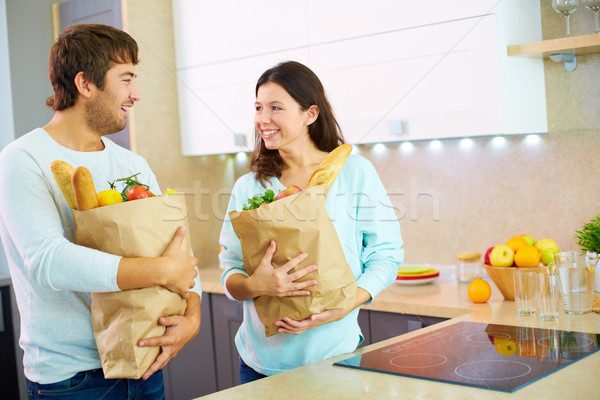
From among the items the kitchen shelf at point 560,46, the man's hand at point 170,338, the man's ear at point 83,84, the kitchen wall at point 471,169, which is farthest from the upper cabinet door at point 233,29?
the man's hand at point 170,338

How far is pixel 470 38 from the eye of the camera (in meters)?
2.11

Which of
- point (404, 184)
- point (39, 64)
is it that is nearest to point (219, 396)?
point (404, 184)

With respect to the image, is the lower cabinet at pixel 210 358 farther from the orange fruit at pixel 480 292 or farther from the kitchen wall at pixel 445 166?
the orange fruit at pixel 480 292

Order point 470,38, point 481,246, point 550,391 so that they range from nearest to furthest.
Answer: point 550,391, point 470,38, point 481,246

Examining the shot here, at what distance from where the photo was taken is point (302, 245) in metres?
1.32

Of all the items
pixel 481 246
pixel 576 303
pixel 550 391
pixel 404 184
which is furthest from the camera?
pixel 404 184

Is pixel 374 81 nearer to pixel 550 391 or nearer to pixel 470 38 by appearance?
pixel 470 38

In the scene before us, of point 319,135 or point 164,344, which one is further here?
point 319,135

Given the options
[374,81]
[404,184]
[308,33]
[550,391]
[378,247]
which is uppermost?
[308,33]

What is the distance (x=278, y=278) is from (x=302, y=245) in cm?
9

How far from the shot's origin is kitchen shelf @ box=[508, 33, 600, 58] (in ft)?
6.48

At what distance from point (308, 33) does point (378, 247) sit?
1.27 m

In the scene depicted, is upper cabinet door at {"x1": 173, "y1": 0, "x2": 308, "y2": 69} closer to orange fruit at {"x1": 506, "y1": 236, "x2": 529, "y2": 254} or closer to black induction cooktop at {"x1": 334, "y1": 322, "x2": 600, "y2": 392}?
orange fruit at {"x1": 506, "y1": 236, "x2": 529, "y2": 254}

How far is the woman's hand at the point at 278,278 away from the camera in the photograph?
1318mm
